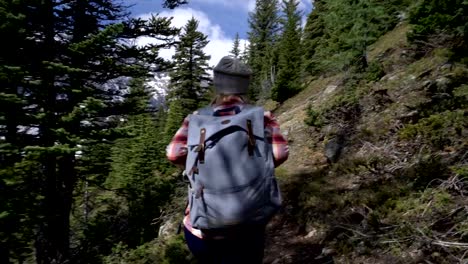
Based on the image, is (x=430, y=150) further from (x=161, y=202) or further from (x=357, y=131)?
(x=161, y=202)

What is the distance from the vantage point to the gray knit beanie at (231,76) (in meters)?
2.47

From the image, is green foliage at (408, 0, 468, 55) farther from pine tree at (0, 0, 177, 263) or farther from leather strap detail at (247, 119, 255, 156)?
pine tree at (0, 0, 177, 263)

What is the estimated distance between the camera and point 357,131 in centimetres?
988

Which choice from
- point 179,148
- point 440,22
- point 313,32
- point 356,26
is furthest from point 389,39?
point 179,148

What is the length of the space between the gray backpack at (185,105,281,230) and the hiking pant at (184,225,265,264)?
143 mm

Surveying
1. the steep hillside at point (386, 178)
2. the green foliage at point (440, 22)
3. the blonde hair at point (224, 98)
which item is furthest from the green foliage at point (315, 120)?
the blonde hair at point (224, 98)

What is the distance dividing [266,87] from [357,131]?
37.8 meters

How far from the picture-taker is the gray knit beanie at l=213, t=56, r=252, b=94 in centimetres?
247

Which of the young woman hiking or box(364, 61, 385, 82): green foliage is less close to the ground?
box(364, 61, 385, 82): green foliage

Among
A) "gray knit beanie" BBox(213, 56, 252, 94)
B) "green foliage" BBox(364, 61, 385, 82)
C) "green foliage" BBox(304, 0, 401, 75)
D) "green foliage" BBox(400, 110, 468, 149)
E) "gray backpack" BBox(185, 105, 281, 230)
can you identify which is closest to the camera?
"gray backpack" BBox(185, 105, 281, 230)

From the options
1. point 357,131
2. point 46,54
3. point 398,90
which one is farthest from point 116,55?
point 398,90

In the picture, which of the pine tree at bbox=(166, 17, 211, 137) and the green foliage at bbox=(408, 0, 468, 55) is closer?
the green foliage at bbox=(408, 0, 468, 55)

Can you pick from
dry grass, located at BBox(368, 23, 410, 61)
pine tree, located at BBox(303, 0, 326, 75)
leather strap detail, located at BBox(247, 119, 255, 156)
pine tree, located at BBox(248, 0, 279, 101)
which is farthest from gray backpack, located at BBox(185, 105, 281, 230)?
pine tree, located at BBox(248, 0, 279, 101)

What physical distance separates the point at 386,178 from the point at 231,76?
16.8ft
